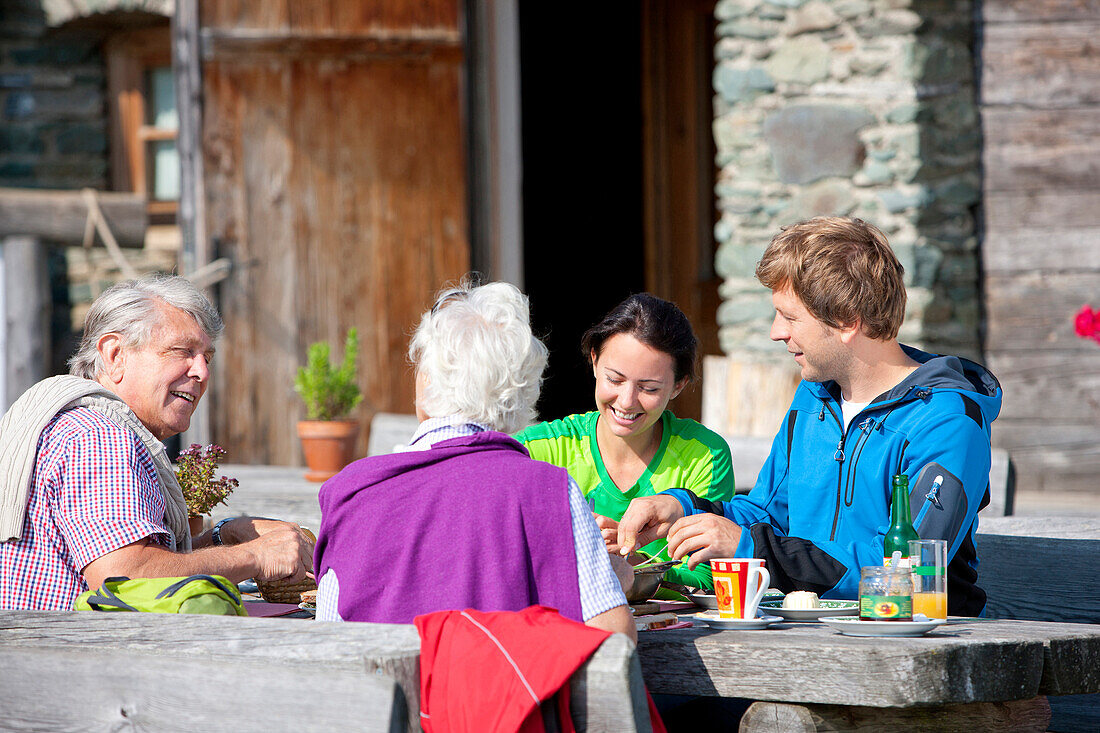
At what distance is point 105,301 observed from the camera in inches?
98.0

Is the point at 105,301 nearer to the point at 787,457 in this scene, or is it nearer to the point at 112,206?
the point at 787,457

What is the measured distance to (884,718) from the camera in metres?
1.90

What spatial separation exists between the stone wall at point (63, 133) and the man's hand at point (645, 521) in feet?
19.7

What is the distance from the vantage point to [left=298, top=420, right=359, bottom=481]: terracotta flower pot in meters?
4.10

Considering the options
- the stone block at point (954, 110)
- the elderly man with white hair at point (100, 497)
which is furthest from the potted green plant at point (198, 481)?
the stone block at point (954, 110)

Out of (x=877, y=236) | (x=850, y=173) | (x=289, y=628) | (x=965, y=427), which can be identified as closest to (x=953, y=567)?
(x=965, y=427)

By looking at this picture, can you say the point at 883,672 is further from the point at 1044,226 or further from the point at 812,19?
the point at 812,19

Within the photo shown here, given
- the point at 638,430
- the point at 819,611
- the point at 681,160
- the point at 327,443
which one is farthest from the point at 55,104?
the point at 819,611

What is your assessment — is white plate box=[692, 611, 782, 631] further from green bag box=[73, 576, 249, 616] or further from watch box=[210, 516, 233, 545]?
watch box=[210, 516, 233, 545]

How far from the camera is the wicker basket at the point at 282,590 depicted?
2447 mm

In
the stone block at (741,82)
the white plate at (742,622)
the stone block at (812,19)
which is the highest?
the stone block at (812,19)

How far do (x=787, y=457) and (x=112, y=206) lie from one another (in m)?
5.08

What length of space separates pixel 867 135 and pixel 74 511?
A: 4.06 metres

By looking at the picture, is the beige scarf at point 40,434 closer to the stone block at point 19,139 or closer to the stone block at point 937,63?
the stone block at point 937,63
